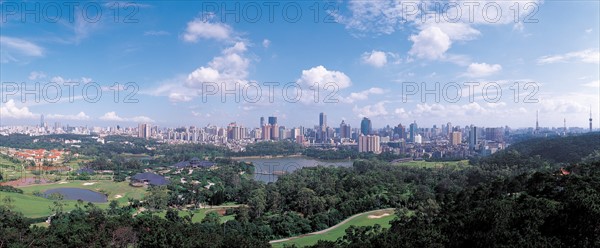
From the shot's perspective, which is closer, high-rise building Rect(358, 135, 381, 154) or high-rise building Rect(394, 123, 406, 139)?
high-rise building Rect(358, 135, 381, 154)

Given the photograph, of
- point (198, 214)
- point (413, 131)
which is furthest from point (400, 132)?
point (198, 214)

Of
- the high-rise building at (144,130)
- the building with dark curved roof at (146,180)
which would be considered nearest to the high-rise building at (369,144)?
the building with dark curved roof at (146,180)

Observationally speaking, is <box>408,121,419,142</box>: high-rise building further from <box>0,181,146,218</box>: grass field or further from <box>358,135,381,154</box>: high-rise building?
<box>0,181,146,218</box>: grass field


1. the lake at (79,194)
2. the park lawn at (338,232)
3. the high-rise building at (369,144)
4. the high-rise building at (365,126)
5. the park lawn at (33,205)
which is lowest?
the lake at (79,194)

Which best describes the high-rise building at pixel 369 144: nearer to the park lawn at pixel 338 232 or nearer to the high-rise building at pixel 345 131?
the high-rise building at pixel 345 131

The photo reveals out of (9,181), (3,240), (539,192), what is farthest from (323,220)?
(9,181)

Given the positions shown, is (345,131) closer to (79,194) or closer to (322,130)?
(322,130)

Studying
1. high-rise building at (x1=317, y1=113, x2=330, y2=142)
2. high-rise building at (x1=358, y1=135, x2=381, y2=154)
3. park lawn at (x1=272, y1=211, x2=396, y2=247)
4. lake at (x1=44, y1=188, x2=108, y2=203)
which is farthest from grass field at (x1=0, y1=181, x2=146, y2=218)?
high-rise building at (x1=317, y1=113, x2=330, y2=142)

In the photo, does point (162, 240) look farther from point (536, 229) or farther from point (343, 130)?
point (343, 130)
